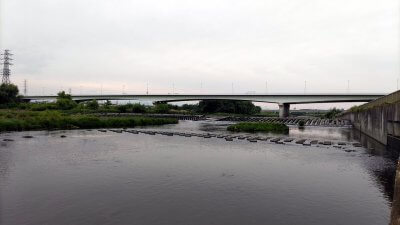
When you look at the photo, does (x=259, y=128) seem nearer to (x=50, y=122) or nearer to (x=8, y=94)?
(x=50, y=122)

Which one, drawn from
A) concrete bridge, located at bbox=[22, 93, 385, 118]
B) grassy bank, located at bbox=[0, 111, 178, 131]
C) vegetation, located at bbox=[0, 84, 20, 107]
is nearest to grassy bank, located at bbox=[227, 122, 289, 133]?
grassy bank, located at bbox=[0, 111, 178, 131]

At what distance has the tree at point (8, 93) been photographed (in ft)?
314

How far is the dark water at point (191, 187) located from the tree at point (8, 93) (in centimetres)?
7771

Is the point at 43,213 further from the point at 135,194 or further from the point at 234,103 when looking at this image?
the point at 234,103

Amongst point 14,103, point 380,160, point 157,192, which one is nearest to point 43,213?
point 157,192

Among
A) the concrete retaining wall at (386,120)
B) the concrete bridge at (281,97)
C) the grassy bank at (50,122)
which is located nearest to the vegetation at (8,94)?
the concrete bridge at (281,97)

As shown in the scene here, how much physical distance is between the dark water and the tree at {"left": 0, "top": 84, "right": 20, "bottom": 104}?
255ft

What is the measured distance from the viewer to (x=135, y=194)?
16250 mm

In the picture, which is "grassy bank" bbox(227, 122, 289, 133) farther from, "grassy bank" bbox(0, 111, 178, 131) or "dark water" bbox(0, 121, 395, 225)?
→ "dark water" bbox(0, 121, 395, 225)

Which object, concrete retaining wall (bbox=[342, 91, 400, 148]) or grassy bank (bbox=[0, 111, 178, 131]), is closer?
concrete retaining wall (bbox=[342, 91, 400, 148])

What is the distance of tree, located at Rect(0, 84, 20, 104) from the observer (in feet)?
314

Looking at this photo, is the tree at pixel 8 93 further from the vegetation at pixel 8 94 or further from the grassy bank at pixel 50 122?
the grassy bank at pixel 50 122

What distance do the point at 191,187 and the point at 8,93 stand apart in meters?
99.5

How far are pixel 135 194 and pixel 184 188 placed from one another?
268 cm
